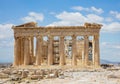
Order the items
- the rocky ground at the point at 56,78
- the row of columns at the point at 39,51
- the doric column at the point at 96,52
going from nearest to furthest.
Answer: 1. the rocky ground at the point at 56,78
2. the doric column at the point at 96,52
3. the row of columns at the point at 39,51

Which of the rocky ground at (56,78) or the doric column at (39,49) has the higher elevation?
the doric column at (39,49)

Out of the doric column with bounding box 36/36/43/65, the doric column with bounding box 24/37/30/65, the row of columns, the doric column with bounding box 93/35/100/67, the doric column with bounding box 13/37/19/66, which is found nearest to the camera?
the doric column with bounding box 93/35/100/67

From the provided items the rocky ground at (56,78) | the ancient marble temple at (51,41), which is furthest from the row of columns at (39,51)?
the rocky ground at (56,78)

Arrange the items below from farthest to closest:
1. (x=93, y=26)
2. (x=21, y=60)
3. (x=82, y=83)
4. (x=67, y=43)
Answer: (x=67, y=43) → (x=21, y=60) → (x=93, y=26) → (x=82, y=83)

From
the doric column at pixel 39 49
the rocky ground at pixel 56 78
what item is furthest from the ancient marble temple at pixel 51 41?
the rocky ground at pixel 56 78

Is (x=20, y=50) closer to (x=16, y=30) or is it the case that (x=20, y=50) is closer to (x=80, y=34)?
(x=16, y=30)

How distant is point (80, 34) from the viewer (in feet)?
216

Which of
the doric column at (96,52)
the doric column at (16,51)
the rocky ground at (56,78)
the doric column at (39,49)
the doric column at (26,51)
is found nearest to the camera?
the rocky ground at (56,78)

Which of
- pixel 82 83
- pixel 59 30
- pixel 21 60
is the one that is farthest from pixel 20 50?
pixel 82 83

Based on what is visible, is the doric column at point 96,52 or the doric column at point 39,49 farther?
the doric column at point 39,49

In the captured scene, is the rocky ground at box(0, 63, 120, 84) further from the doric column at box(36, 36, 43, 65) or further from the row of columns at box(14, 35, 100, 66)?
the doric column at box(36, 36, 43, 65)

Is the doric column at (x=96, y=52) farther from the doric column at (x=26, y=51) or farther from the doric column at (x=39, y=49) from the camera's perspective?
the doric column at (x=26, y=51)

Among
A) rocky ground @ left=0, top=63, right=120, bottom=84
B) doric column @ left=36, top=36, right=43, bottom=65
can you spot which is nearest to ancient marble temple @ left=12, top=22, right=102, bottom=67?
doric column @ left=36, top=36, right=43, bottom=65

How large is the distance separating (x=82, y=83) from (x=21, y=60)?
38914 millimetres
